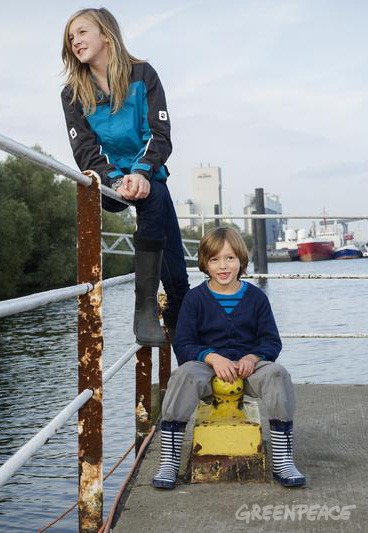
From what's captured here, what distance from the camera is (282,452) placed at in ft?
9.53

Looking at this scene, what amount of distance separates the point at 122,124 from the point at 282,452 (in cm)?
142

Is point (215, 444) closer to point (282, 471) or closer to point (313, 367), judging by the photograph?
point (282, 471)

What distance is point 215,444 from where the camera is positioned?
9.67 ft

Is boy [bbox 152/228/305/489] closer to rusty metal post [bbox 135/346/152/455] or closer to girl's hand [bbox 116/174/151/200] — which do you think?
girl's hand [bbox 116/174/151/200]

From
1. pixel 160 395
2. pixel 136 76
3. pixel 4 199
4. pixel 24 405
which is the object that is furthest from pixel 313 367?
pixel 4 199

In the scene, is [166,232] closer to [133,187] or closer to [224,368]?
[133,187]

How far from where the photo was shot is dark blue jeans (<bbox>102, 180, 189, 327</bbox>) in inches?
134

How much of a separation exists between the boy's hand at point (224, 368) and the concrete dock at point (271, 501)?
363 mm

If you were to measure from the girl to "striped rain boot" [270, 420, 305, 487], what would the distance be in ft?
2.10

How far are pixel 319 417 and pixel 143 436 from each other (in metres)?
0.82

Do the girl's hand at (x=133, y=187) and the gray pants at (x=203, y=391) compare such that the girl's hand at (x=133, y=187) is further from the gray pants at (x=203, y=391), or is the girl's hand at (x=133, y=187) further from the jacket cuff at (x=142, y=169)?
the gray pants at (x=203, y=391)

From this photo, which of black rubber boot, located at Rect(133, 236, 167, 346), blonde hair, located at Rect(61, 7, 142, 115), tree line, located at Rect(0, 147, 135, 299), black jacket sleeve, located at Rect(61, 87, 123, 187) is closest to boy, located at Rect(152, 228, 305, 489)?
black rubber boot, located at Rect(133, 236, 167, 346)

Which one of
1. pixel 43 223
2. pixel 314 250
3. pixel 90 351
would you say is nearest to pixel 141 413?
pixel 90 351

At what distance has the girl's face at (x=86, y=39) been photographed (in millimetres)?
3354
